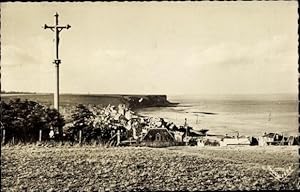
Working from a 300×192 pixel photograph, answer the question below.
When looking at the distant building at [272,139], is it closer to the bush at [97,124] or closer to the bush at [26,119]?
the bush at [97,124]

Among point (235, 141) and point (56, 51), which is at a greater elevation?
point (56, 51)

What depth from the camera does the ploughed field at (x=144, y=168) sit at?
2.20 meters

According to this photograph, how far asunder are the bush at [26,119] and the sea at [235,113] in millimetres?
378

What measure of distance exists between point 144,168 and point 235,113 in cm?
44

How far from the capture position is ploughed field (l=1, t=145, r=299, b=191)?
7.22ft

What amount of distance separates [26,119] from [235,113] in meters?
0.87

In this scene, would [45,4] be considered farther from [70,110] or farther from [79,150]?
[79,150]

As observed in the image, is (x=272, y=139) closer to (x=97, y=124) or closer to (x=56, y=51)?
(x=97, y=124)

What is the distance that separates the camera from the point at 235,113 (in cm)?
226

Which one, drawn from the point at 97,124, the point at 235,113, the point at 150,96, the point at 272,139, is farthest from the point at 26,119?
the point at 272,139

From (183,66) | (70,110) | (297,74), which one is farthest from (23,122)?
(297,74)

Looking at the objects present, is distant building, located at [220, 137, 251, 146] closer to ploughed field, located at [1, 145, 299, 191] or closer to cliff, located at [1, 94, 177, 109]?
ploughed field, located at [1, 145, 299, 191]

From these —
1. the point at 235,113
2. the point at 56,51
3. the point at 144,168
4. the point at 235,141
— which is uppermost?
the point at 56,51

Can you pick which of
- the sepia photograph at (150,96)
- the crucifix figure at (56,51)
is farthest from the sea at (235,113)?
the crucifix figure at (56,51)
